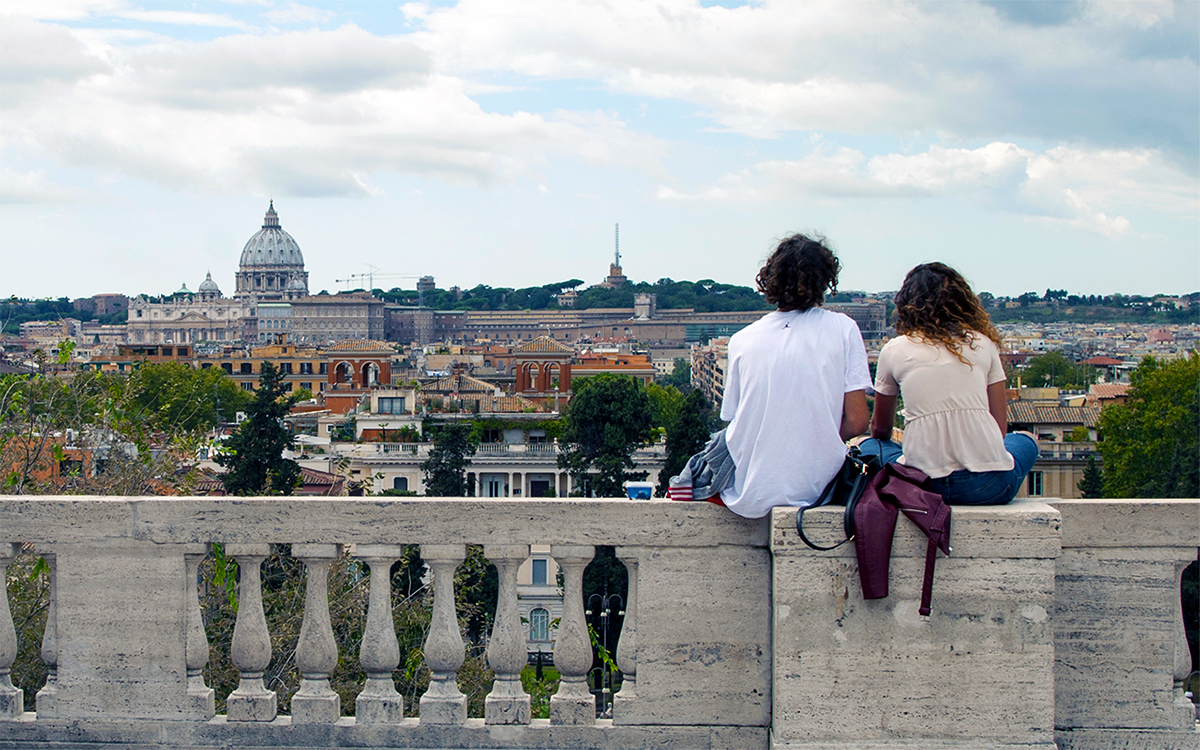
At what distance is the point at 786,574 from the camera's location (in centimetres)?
291

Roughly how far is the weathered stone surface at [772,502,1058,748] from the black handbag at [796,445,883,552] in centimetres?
2

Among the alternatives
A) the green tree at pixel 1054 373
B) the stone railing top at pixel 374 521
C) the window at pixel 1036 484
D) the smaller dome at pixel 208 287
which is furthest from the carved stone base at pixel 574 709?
the smaller dome at pixel 208 287

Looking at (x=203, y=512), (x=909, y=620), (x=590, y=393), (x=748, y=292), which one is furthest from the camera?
(x=748, y=292)

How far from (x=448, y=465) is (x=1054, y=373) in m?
55.2

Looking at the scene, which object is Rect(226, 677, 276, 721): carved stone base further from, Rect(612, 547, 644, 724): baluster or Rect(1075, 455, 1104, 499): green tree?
Rect(1075, 455, 1104, 499): green tree

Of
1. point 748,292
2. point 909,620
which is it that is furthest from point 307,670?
point 748,292

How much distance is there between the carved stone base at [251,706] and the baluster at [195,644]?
60 mm

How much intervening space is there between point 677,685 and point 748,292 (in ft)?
602

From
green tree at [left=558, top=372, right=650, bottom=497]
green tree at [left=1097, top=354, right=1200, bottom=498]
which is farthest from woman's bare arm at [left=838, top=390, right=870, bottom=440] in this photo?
green tree at [left=558, top=372, right=650, bottom=497]

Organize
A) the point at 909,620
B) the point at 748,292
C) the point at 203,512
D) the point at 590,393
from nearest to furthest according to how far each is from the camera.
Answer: the point at 909,620, the point at 203,512, the point at 590,393, the point at 748,292

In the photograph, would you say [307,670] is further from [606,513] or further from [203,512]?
[606,513]

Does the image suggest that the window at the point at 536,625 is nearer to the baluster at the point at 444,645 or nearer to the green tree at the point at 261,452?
the baluster at the point at 444,645

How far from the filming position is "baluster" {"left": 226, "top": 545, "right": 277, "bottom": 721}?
10.2 ft

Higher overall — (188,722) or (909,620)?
(909,620)
